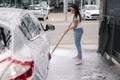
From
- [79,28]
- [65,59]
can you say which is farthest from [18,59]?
[65,59]

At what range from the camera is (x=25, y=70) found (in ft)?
13.2

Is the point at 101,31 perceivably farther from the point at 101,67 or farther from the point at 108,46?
the point at 101,67

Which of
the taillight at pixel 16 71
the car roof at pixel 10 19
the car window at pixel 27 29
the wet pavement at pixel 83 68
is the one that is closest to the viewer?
the taillight at pixel 16 71

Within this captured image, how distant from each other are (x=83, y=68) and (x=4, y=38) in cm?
506

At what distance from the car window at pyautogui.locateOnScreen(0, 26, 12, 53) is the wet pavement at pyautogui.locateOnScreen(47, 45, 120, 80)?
3.62 metres

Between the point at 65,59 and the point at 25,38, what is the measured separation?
5649 millimetres

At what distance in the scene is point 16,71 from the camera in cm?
392

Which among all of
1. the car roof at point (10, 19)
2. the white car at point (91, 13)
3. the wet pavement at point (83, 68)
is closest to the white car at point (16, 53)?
the car roof at point (10, 19)

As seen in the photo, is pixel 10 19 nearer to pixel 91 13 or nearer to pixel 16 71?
pixel 16 71

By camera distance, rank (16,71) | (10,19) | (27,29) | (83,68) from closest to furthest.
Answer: (16,71) < (10,19) < (27,29) < (83,68)

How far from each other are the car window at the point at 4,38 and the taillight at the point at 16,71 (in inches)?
12.2

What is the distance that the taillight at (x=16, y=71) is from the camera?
3873 mm

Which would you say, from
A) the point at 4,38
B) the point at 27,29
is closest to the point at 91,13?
the point at 27,29

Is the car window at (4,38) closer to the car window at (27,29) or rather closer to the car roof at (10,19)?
the car roof at (10,19)
